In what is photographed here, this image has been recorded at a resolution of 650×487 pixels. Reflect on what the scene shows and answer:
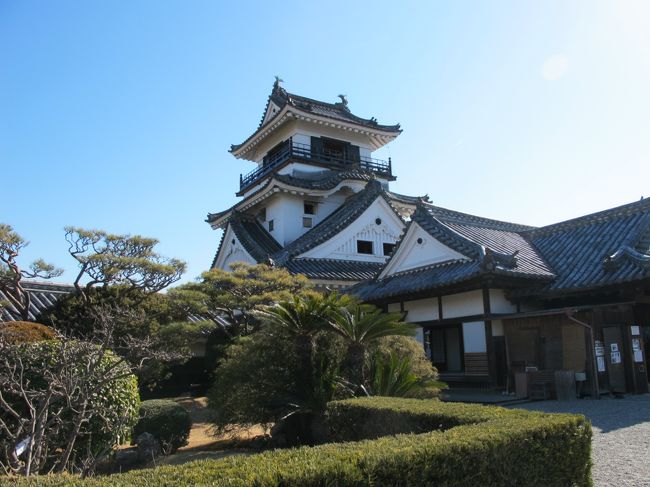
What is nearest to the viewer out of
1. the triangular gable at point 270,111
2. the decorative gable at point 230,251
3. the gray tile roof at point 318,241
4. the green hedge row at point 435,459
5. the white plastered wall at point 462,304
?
the green hedge row at point 435,459

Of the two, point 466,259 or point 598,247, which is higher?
point 598,247

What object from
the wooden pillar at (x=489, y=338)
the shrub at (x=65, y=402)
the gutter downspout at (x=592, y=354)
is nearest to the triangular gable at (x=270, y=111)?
the wooden pillar at (x=489, y=338)

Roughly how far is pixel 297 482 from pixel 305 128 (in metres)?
27.3

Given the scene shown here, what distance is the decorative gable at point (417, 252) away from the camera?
1822 centimetres

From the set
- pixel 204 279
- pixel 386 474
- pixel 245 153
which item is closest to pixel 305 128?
pixel 245 153

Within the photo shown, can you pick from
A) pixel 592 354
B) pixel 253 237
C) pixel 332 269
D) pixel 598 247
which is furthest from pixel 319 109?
pixel 592 354

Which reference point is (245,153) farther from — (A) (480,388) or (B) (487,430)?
(B) (487,430)

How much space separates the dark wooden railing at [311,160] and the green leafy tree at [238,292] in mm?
12967

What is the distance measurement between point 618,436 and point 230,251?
2339 centimetres

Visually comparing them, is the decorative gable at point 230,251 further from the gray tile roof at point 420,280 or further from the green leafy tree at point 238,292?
the green leafy tree at point 238,292

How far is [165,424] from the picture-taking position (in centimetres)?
1057

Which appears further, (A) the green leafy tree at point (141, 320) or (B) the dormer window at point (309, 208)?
(B) the dormer window at point (309, 208)

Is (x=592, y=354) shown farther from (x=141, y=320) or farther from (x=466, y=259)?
(x=141, y=320)

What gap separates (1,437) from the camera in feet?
24.0
